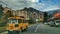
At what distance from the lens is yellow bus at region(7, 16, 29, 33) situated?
4082mm

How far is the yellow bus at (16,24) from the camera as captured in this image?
161 inches

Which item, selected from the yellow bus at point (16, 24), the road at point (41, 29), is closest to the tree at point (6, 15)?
the yellow bus at point (16, 24)

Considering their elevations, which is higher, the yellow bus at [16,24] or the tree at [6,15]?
the tree at [6,15]

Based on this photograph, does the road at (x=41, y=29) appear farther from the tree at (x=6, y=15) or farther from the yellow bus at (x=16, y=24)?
the tree at (x=6, y=15)

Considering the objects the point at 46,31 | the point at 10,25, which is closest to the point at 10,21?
the point at 10,25

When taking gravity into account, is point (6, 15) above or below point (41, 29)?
above

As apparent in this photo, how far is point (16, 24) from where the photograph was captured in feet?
13.4

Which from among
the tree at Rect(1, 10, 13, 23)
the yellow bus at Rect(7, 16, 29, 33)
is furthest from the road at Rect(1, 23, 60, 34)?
the tree at Rect(1, 10, 13, 23)

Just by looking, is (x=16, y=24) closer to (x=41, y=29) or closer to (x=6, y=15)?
(x=6, y=15)

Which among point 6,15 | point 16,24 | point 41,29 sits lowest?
point 41,29

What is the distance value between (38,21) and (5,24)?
0.64 metres

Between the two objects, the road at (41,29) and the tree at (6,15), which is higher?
the tree at (6,15)

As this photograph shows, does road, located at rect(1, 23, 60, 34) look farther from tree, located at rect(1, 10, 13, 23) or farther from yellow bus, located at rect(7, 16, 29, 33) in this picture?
tree, located at rect(1, 10, 13, 23)

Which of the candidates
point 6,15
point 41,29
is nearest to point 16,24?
point 6,15
